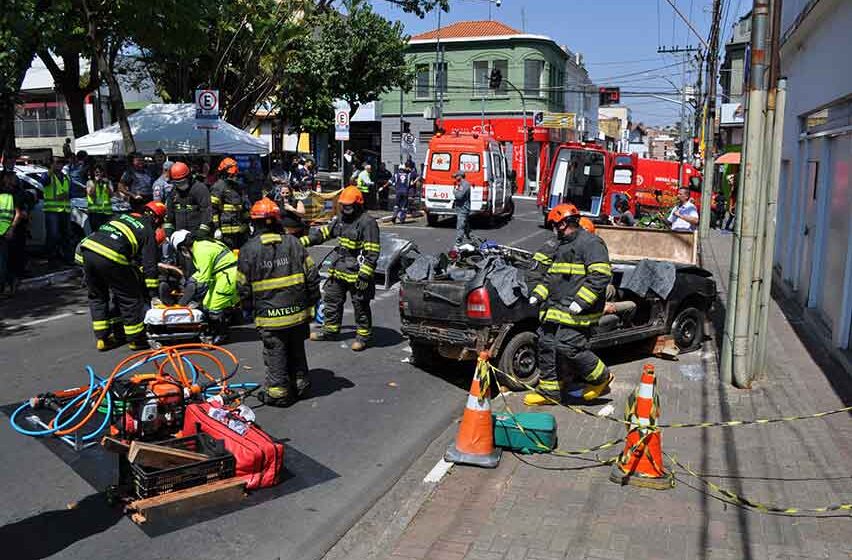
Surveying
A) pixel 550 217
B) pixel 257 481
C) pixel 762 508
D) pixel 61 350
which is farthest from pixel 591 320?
pixel 61 350

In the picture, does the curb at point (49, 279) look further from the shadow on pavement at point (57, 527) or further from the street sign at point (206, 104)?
the shadow on pavement at point (57, 527)

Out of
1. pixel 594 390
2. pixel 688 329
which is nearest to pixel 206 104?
pixel 688 329

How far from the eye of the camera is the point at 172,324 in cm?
846

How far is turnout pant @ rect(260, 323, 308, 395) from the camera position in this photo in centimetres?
706

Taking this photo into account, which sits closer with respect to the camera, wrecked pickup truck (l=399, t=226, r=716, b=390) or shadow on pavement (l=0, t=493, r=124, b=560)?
shadow on pavement (l=0, t=493, r=124, b=560)

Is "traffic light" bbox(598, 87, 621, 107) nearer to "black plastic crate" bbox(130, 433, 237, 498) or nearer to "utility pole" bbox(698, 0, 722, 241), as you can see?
"utility pole" bbox(698, 0, 722, 241)

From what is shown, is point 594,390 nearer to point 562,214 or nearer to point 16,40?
point 562,214

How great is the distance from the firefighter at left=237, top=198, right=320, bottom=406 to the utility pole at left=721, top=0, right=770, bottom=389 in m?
4.29

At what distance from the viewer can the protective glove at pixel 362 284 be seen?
9.22 meters

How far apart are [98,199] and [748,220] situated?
11380mm

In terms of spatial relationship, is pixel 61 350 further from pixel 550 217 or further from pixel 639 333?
pixel 639 333

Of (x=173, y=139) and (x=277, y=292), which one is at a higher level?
(x=173, y=139)

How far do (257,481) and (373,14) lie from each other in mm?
25454

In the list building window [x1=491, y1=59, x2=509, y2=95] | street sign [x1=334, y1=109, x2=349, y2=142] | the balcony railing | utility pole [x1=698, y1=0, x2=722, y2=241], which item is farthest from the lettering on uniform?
the balcony railing
